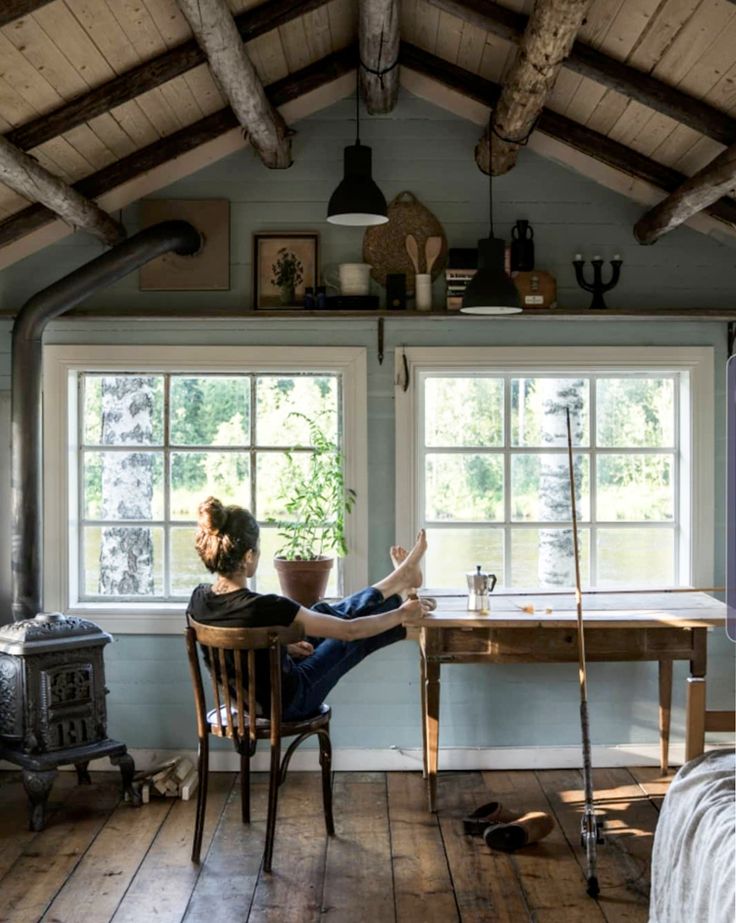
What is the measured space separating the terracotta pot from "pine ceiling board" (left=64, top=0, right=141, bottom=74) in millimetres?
2267

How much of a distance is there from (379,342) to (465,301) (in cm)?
75

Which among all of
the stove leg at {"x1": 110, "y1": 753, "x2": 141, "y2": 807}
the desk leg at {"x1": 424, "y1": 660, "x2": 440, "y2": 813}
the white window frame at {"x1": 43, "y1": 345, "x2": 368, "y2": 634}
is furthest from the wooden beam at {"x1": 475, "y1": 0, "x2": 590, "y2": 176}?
the stove leg at {"x1": 110, "y1": 753, "x2": 141, "y2": 807}

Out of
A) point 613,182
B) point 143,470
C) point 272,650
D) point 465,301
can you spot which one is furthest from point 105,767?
point 613,182

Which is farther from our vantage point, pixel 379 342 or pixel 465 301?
pixel 379 342

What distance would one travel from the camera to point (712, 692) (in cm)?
535

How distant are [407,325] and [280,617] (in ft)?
6.27

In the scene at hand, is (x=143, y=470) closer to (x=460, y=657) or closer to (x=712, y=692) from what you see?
(x=460, y=657)

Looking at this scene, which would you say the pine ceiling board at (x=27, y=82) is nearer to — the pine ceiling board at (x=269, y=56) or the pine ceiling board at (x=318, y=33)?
the pine ceiling board at (x=269, y=56)

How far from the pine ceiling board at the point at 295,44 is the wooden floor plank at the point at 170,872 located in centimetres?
332

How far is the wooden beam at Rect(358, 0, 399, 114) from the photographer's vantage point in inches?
158

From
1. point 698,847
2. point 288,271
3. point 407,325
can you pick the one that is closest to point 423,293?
point 407,325

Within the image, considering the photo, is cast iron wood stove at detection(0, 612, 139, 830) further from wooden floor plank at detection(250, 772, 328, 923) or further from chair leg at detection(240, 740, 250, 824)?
wooden floor plank at detection(250, 772, 328, 923)

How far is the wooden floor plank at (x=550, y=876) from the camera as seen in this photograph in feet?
12.1

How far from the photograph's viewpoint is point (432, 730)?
4.69 meters
